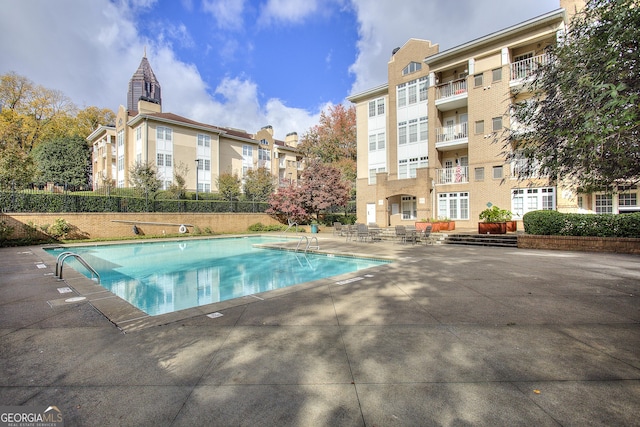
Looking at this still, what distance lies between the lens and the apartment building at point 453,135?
1850cm

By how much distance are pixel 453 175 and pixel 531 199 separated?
16.6ft

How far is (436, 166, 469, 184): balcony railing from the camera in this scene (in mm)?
21297

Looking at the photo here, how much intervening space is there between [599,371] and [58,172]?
46910mm

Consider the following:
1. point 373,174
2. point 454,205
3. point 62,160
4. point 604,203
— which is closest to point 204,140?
point 62,160

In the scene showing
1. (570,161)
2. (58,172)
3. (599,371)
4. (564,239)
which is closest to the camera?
(599,371)

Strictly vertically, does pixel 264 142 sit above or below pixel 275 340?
above

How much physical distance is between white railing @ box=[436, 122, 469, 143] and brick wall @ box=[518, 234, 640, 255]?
35.8 ft

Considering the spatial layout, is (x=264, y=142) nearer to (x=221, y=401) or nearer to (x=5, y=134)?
(x=5, y=134)

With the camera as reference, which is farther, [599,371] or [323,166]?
[323,166]

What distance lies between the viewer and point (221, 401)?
2.47 meters

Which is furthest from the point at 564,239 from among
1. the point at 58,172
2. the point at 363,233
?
the point at 58,172

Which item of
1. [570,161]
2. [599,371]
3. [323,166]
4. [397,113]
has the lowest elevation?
[599,371]

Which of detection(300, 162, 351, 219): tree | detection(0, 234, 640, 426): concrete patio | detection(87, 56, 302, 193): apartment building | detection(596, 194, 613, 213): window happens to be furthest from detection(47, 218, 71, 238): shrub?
detection(596, 194, 613, 213): window

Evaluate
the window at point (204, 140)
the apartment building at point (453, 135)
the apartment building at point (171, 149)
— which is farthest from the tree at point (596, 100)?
the window at point (204, 140)
